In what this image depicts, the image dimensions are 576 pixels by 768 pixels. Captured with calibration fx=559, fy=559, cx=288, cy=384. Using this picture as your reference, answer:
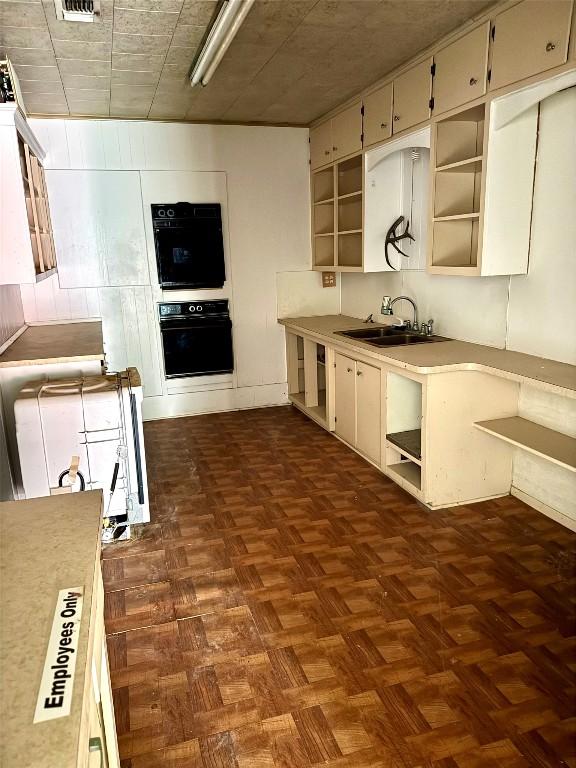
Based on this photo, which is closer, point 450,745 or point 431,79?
point 450,745

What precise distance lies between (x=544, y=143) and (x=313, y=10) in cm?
137

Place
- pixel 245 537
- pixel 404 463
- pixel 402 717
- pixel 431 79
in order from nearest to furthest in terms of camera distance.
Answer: pixel 402 717 → pixel 245 537 → pixel 431 79 → pixel 404 463

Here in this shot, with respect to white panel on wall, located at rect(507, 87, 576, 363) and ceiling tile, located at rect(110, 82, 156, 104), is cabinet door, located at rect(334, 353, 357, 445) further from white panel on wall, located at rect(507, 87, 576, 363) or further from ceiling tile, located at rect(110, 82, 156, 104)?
ceiling tile, located at rect(110, 82, 156, 104)

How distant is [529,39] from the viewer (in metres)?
2.56

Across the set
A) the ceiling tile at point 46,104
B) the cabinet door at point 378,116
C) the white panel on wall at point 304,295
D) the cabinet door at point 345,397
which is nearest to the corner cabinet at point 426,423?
the cabinet door at point 345,397

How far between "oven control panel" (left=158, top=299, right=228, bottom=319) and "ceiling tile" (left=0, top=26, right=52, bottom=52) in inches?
91.1

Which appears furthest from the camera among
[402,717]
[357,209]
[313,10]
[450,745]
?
[357,209]

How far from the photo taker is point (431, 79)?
3324 mm

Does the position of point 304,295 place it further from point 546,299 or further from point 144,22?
point 144,22

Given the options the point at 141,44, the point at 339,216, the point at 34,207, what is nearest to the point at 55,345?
the point at 34,207

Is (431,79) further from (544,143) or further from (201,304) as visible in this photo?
(201,304)

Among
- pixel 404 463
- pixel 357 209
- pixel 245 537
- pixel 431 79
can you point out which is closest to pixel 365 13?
pixel 431 79

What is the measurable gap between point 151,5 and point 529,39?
179 centimetres

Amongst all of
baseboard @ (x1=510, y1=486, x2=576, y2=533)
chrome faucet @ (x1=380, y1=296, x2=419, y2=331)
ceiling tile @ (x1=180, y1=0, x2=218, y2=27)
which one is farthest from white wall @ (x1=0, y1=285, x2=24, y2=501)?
baseboard @ (x1=510, y1=486, x2=576, y2=533)
